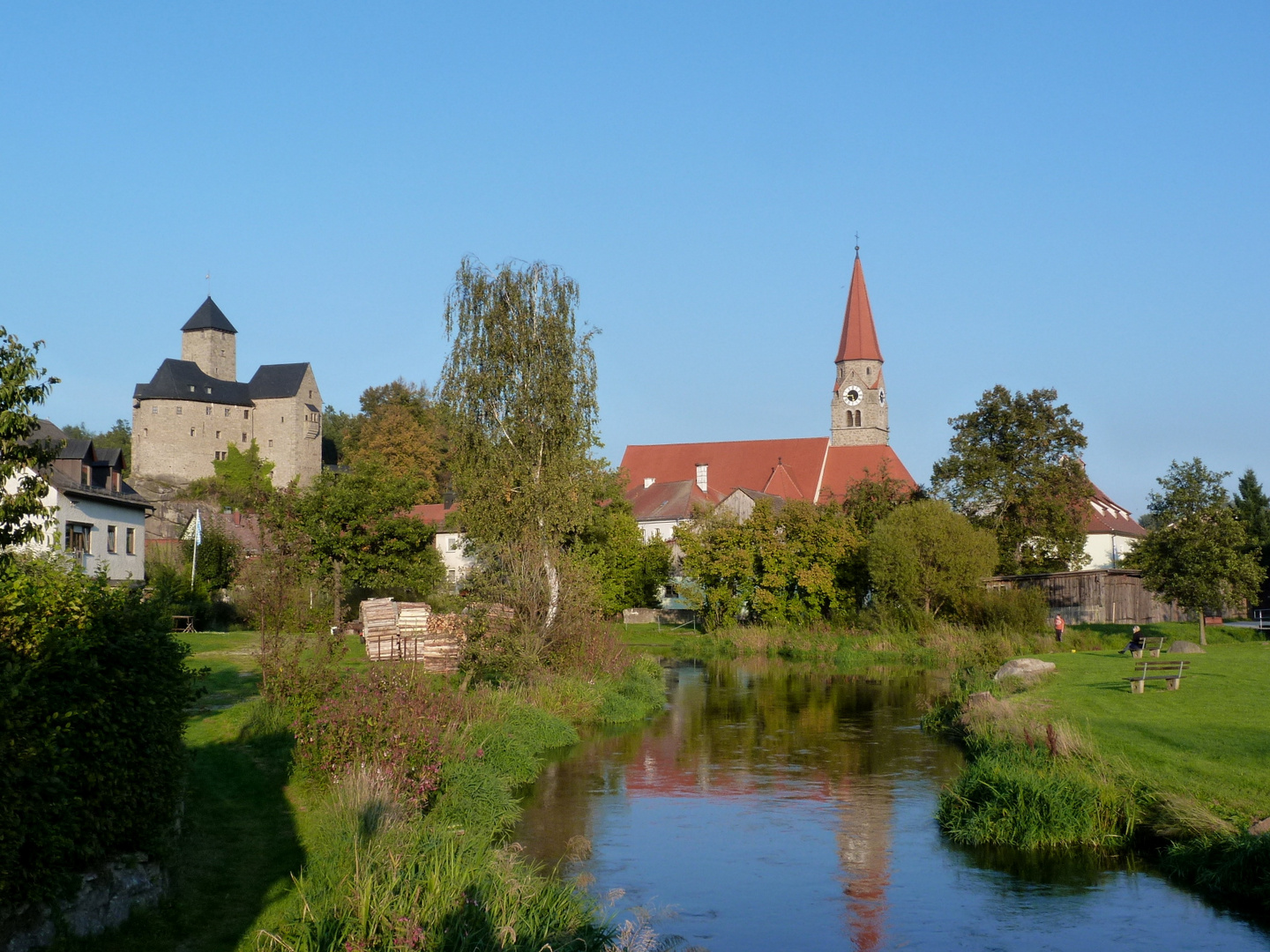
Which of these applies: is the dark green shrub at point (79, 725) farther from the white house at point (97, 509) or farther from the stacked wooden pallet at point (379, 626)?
the white house at point (97, 509)

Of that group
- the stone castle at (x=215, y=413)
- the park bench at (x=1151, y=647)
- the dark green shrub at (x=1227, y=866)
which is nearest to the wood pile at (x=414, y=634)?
the dark green shrub at (x=1227, y=866)

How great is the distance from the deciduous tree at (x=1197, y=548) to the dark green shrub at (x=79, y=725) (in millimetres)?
31632

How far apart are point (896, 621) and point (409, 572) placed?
19741 mm

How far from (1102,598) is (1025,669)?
1935 cm

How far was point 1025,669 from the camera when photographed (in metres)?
27.4

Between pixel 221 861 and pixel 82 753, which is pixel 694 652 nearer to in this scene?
pixel 221 861

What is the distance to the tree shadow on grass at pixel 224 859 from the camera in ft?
29.0

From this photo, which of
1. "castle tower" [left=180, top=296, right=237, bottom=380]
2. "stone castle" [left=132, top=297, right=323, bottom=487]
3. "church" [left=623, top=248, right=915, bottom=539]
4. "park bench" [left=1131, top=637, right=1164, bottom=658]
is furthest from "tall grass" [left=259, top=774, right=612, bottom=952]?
"castle tower" [left=180, top=296, right=237, bottom=380]

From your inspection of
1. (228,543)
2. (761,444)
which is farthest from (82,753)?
(761,444)

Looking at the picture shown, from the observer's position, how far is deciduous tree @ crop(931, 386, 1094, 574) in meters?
49.4

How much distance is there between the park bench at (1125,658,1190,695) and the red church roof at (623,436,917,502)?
54.5 meters

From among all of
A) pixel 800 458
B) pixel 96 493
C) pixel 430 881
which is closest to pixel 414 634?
pixel 430 881

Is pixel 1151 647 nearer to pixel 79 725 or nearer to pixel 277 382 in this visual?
pixel 79 725

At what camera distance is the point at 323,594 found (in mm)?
41688
